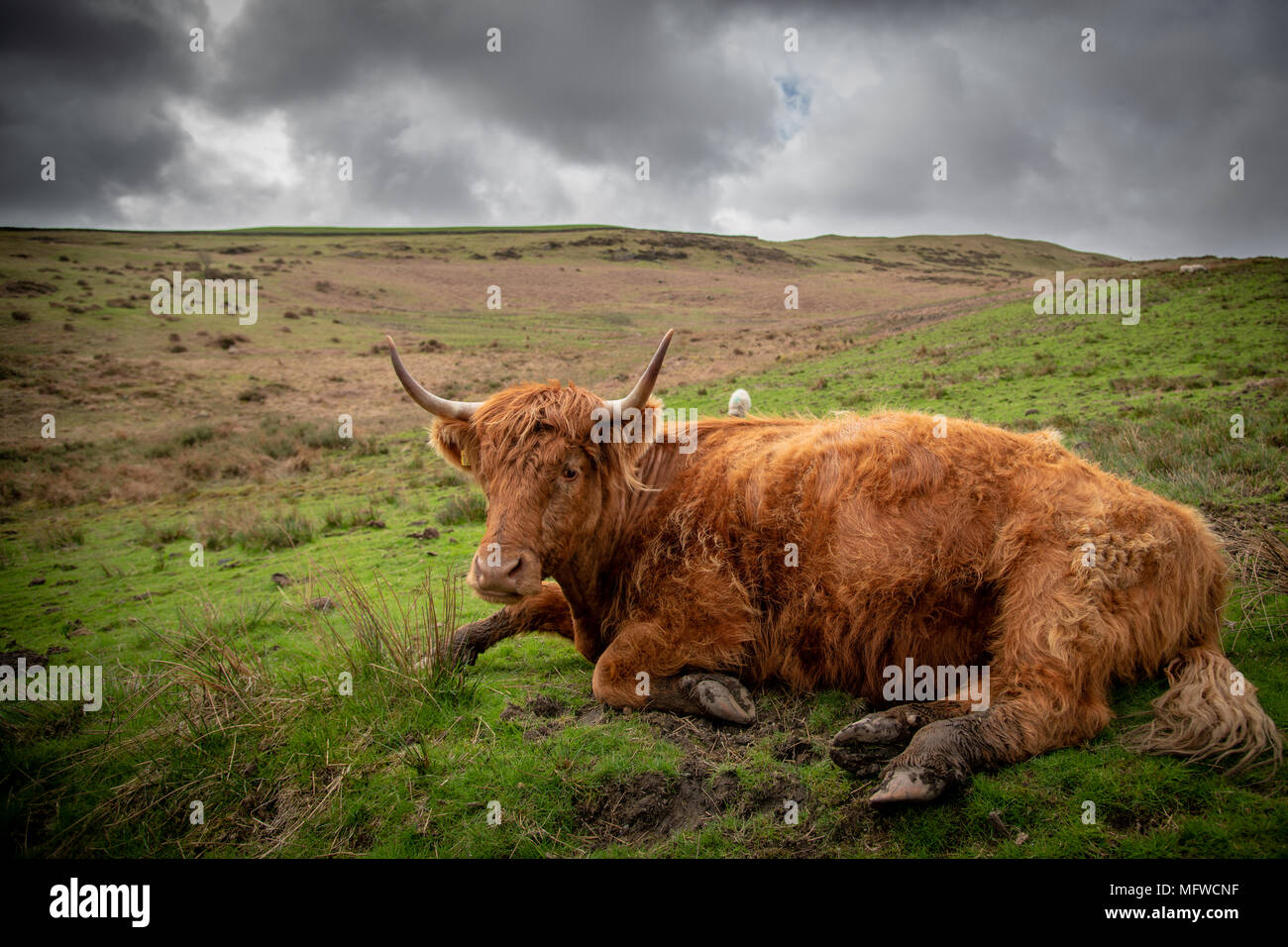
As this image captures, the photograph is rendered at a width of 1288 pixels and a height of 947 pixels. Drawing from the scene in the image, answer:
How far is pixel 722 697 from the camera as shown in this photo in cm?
→ 350

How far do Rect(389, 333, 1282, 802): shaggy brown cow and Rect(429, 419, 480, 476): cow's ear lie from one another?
2cm

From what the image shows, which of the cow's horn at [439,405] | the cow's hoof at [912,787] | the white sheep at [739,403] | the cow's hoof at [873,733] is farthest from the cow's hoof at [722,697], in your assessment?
the white sheep at [739,403]

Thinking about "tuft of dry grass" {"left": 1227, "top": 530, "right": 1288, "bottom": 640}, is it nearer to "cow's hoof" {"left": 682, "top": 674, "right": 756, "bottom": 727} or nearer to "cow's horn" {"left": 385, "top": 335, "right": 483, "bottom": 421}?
"cow's hoof" {"left": 682, "top": 674, "right": 756, "bottom": 727}

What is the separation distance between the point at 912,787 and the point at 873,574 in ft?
3.50

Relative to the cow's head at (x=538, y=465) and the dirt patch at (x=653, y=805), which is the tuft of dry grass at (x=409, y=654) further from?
the dirt patch at (x=653, y=805)

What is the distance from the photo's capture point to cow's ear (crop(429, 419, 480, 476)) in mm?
3936

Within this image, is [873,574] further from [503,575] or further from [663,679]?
[503,575]

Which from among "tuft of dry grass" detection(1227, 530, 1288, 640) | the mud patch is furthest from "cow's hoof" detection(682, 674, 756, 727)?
"tuft of dry grass" detection(1227, 530, 1288, 640)

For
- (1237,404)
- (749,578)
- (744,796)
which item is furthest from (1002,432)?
(1237,404)

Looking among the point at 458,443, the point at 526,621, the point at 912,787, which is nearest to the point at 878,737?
the point at 912,787

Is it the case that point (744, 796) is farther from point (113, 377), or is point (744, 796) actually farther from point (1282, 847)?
point (113, 377)

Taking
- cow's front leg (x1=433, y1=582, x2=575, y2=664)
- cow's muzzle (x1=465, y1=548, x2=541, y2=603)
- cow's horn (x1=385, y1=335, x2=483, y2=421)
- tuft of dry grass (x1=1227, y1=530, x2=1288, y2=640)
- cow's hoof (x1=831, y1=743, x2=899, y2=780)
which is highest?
cow's horn (x1=385, y1=335, x2=483, y2=421)

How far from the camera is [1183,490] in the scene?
597 centimetres
